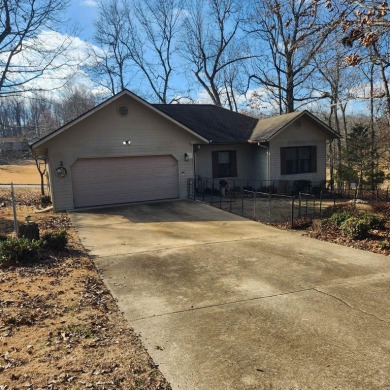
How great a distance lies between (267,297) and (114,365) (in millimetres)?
2772

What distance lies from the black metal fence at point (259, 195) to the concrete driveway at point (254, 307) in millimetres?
5495

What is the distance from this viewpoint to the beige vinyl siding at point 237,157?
2066 centimetres

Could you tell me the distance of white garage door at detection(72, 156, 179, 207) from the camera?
648 inches

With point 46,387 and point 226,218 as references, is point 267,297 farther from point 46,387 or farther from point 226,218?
point 226,218

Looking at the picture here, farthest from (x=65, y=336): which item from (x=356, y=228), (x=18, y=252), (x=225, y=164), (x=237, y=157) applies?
(x=237, y=157)

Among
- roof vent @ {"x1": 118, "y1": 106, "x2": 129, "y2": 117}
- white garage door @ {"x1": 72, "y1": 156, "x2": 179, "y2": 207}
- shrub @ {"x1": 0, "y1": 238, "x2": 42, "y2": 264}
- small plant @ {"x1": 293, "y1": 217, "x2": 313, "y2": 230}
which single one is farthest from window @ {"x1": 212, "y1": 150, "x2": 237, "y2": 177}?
shrub @ {"x1": 0, "y1": 238, "x2": 42, "y2": 264}

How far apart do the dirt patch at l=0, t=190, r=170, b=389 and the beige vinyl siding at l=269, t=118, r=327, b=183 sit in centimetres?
1505

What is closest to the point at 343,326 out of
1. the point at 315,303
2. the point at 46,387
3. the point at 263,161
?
the point at 315,303

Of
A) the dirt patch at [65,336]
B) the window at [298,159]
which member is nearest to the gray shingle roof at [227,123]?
the window at [298,159]

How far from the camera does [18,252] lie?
7902 millimetres

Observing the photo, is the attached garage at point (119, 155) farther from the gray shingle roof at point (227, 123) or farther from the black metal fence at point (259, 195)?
the gray shingle roof at point (227, 123)

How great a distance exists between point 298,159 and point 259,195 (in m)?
3.52

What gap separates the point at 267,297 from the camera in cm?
594

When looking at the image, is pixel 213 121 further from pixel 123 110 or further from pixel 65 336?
pixel 65 336
